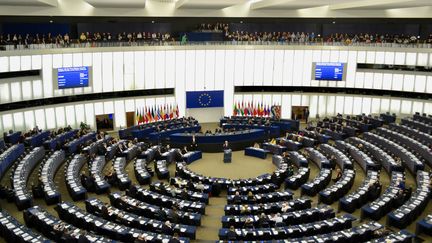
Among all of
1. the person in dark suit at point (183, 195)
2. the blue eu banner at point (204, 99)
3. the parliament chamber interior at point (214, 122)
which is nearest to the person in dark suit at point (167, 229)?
the parliament chamber interior at point (214, 122)

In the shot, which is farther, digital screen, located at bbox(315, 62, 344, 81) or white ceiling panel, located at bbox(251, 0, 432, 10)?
digital screen, located at bbox(315, 62, 344, 81)

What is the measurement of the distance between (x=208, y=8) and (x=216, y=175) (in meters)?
17.8

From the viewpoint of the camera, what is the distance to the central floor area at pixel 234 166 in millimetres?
28625

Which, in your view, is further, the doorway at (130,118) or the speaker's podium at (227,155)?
the doorway at (130,118)

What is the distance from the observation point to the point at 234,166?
30266 millimetres

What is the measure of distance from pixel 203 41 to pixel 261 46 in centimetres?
564

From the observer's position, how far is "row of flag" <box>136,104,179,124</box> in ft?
131

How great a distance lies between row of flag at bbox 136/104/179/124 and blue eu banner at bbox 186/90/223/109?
1.54m

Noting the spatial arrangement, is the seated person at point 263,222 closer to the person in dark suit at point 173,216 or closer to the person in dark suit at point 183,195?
the person in dark suit at point 173,216

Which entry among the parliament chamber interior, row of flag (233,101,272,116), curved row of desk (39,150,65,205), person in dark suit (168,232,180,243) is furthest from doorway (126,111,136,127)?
person in dark suit (168,232,180,243)

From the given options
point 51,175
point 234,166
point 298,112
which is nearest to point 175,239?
point 51,175

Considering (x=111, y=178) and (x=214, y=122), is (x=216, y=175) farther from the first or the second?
(x=214, y=122)

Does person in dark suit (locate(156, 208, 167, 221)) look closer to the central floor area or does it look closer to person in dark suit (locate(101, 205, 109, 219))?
person in dark suit (locate(101, 205, 109, 219))

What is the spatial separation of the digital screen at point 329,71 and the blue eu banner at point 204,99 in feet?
31.5
